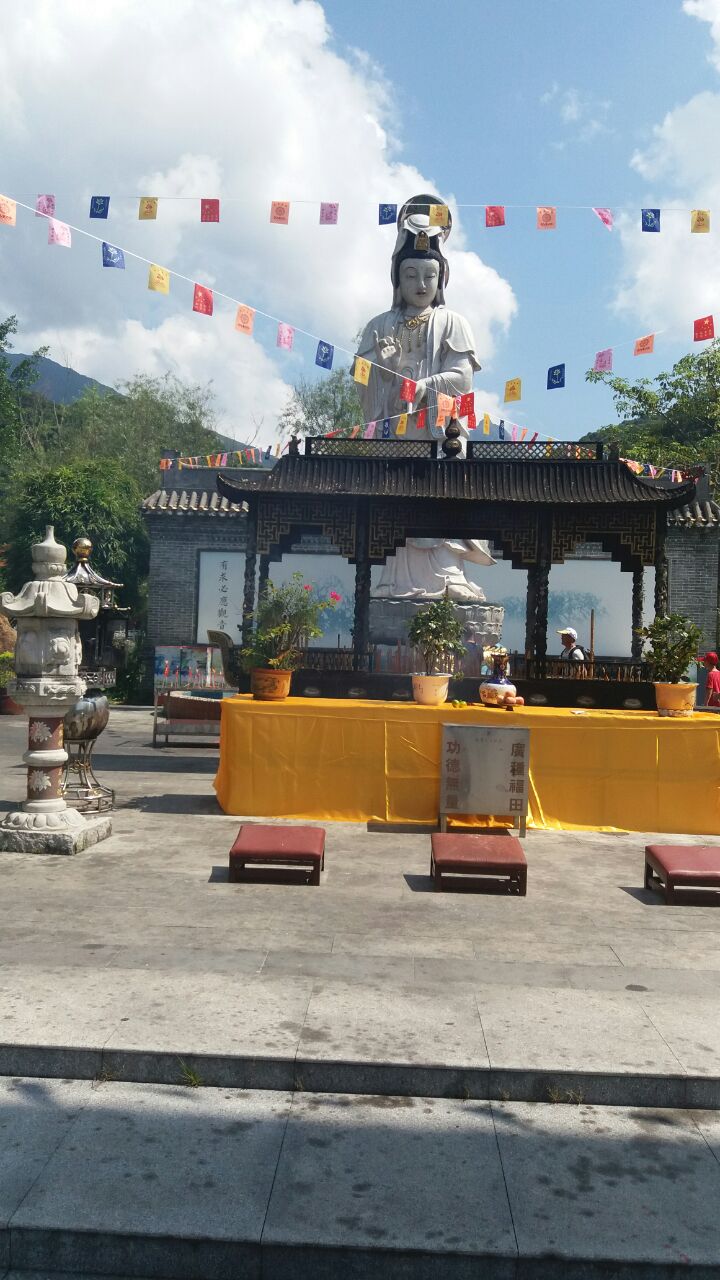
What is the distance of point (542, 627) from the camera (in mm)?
11133

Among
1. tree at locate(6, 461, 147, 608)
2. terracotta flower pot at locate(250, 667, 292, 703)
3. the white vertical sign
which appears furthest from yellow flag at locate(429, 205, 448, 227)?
tree at locate(6, 461, 147, 608)

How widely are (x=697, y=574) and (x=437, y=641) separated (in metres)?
14.5

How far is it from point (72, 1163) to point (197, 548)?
20586mm

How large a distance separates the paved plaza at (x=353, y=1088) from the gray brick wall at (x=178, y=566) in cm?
1710

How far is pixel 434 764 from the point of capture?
873 cm

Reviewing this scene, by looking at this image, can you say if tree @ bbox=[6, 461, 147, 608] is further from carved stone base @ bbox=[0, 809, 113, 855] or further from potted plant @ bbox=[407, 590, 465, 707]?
carved stone base @ bbox=[0, 809, 113, 855]

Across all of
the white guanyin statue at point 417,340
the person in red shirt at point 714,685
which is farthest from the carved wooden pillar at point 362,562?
the white guanyin statue at point 417,340

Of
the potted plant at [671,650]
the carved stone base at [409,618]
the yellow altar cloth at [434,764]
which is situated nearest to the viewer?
the yellow altar cloth at [434,764]

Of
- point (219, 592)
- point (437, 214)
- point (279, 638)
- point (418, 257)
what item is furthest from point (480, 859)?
point (219, 592)

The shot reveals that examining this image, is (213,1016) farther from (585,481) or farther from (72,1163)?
(585,481)

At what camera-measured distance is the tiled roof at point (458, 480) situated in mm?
11352

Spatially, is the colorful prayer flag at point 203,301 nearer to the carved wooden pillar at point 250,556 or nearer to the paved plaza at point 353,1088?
the carved wooden pillar at point 250,556

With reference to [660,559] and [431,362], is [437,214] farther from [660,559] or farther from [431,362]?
[660,559]

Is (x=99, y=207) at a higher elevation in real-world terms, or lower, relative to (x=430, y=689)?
higher
